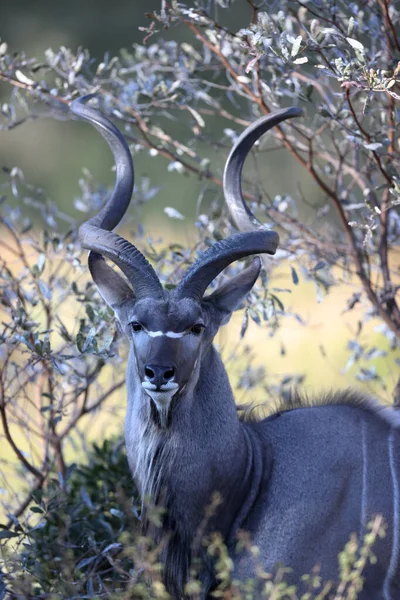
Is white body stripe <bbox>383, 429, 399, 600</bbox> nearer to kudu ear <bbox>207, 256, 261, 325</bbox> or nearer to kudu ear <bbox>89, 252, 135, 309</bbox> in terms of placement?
kudu ear <bbox>207, 256, 261, 325</bbox>

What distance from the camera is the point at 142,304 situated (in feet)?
11.2

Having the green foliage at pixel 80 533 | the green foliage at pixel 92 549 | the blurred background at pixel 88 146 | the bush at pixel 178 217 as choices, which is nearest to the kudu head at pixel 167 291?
the bush at pixel 178 217

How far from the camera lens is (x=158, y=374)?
3150mm

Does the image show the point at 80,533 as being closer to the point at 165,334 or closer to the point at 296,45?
the point at 165,334

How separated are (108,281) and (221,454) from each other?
2.64 feet

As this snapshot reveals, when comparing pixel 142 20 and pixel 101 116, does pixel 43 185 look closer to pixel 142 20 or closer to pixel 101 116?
pixel 142 20

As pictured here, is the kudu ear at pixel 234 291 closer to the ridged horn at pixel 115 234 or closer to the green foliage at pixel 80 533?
the ridged horn at pixel 115 234

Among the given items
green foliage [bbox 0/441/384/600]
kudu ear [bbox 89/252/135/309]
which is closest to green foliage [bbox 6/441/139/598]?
green foliage [bbox 0/441/384/600]

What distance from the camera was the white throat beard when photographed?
3.18 m

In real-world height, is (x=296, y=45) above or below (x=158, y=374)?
above

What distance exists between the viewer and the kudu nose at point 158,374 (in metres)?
3.15

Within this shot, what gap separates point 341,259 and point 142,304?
6.97 feet

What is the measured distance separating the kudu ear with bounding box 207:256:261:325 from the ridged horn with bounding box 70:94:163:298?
30 centimetres

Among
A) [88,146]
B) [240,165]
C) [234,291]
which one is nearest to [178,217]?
[240,165]
